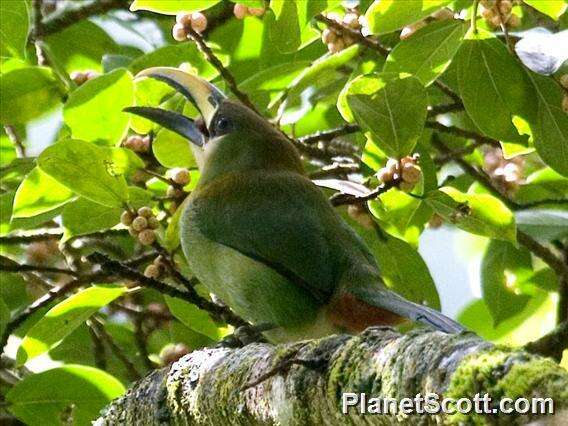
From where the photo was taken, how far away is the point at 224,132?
3988 millimetres

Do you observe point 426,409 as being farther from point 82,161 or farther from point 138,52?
point 138,52

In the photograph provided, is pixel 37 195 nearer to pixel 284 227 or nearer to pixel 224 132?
pixel 284 227

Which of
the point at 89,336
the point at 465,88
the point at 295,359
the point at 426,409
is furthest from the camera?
the point at 89,336

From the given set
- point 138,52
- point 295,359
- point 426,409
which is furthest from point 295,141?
point 426,409

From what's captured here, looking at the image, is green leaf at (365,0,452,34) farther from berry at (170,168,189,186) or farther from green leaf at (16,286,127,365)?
green leaf at (16,286,127,365)

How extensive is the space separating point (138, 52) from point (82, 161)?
1.43 m

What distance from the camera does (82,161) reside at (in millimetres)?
3254

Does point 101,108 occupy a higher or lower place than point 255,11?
lower

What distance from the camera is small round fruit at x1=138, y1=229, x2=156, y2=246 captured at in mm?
3297

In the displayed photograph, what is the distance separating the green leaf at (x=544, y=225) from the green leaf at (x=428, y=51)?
0.63m

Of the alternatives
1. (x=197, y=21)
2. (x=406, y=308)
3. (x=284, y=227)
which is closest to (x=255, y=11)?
(x=197, y=21)

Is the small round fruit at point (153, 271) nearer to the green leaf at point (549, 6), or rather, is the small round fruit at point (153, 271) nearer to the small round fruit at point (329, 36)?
the small round fruit at point (329, 36)

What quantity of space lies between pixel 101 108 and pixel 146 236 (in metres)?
0.40

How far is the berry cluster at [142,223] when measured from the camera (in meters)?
3.31
